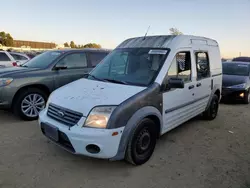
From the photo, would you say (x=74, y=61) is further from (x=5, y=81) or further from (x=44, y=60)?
(x=5, y=81)

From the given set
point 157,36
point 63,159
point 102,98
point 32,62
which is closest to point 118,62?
point 157,36

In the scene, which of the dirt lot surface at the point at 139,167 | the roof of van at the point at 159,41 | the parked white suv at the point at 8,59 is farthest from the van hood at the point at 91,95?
the parked white suv at the point at 8,59

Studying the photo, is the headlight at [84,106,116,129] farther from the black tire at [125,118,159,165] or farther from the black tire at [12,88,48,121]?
the black tire at [12,88,48,121]

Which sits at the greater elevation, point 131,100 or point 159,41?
point 159,41

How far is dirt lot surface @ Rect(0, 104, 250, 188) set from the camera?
9.43 ft

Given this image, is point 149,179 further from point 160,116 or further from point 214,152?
point 214,152

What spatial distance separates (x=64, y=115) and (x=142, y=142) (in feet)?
3.90

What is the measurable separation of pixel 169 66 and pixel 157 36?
0.85m

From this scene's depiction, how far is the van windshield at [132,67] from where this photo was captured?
11.4 ft

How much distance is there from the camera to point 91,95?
3078 mm

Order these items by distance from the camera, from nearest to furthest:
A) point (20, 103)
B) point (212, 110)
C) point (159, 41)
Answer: point (159, 41)
point (20, 103)
point (212, 110)

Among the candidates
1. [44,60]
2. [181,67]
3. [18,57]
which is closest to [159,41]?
[181,67]

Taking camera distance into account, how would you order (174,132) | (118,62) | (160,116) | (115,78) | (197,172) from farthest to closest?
(174,132), (118,62), (115,78), (160,116), (197,172)

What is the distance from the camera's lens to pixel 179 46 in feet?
12.6
